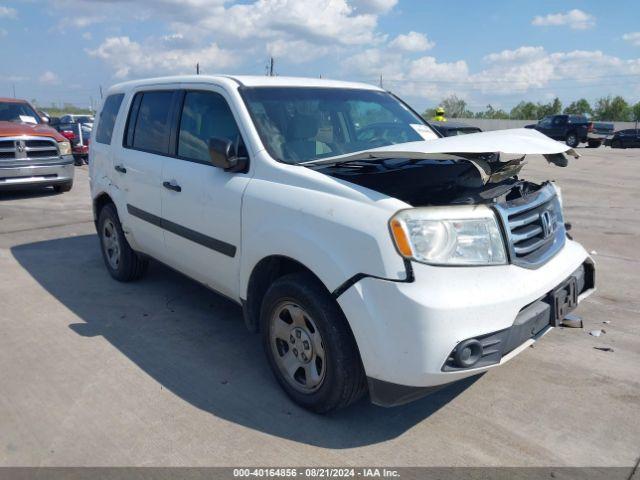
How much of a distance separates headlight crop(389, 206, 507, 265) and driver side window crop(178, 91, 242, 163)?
1.51 meters

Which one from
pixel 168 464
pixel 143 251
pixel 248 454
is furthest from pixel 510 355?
pixel 143 251

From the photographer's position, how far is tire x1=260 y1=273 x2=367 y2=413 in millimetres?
2916

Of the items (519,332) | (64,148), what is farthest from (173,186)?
(64,148)

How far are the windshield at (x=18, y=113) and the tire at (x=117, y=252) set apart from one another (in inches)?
284

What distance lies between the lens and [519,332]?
2840 millimetres

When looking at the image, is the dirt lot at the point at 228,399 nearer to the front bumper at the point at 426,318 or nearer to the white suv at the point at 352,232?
the white suv at the point at 352,232

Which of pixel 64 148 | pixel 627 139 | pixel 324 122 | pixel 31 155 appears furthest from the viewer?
pixel 627 139

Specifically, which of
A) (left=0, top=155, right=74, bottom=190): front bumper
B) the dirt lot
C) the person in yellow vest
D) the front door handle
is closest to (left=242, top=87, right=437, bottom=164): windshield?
the front door handle

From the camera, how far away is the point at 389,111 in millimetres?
4672

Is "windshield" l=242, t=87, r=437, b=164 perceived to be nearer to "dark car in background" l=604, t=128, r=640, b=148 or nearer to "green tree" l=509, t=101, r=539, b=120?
"dark car in background" l=604, t=128, r=640, b=148

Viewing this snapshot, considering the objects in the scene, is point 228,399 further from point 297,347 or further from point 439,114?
point 439,114

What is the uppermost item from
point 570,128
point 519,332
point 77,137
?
point 570,128

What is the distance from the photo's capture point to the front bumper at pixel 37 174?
33.4 feet

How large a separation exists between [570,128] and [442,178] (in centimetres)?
3186
